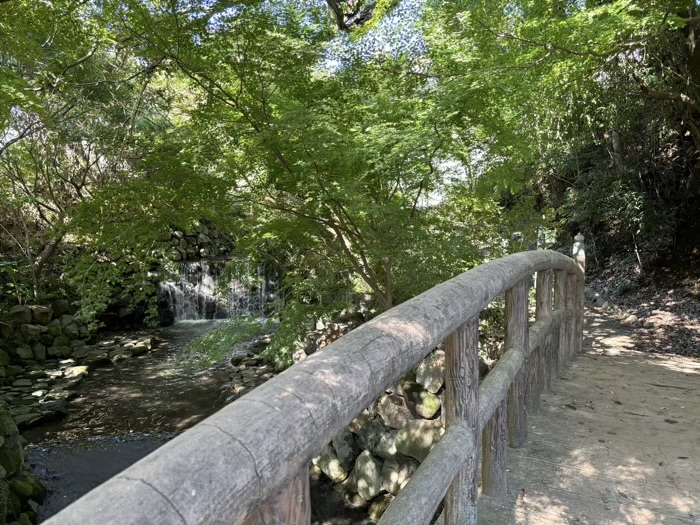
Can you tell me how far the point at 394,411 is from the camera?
16.9ft

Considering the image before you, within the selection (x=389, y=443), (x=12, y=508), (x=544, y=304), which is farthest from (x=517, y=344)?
(x=12, y=508)

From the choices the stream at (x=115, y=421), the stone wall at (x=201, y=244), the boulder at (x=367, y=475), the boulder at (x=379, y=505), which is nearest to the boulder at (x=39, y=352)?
the stream at (x=115, y=421)

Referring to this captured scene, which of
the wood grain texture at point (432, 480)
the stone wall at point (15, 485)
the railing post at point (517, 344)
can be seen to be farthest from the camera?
the stone wall at point (15, 485)

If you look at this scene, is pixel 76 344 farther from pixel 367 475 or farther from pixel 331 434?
pixel 331 434

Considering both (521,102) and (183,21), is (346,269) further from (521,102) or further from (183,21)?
(183,21)

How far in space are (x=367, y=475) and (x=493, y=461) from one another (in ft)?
10.7

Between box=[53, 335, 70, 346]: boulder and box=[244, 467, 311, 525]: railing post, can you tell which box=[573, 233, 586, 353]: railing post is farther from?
box=[53, 335, 70, 346]: boulder

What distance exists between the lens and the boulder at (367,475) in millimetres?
4648

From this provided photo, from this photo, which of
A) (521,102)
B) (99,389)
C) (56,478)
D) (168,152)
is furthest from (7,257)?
(521,102)

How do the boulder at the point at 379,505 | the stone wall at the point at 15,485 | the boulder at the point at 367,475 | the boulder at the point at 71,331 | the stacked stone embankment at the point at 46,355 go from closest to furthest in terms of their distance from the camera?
the stone wall at the point at 15,485
the boulder at the point at 379,505
the boulder at the point at 367,475
the stacked stone embankment at the point at 46,355
the boulder at the point at 71,331

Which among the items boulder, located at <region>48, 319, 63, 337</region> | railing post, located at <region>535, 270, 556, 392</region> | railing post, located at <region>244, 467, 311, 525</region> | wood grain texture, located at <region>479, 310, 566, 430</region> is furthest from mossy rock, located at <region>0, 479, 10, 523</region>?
boulder, located at <region>48, 319, 63, 337</region>

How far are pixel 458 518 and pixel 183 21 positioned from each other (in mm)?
3897

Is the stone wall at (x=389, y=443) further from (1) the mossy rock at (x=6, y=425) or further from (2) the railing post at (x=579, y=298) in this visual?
(1) the mossy rock at (x=6, y=425)

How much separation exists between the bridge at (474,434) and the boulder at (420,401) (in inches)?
54.3
